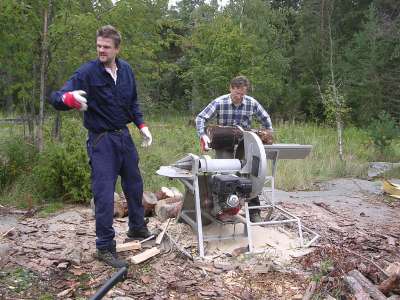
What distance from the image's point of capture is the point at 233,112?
5.40 m

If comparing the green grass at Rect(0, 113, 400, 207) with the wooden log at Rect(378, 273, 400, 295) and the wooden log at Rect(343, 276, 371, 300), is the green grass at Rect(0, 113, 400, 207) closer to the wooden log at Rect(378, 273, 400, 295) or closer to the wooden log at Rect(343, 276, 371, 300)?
the wooden log at Rect(343, 276, 371, 300)

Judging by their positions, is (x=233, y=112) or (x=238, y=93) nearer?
(x=238, y=93)

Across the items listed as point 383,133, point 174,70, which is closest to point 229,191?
point 383,133

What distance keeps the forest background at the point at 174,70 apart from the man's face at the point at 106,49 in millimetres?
2500

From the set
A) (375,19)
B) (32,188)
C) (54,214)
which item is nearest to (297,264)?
(54,214)

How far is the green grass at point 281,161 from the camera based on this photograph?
6711mm

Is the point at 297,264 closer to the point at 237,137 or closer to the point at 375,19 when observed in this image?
the point at 237,137

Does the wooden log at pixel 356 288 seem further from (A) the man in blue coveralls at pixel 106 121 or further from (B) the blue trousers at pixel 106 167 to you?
(B) the blue trousers at pixel 106 167

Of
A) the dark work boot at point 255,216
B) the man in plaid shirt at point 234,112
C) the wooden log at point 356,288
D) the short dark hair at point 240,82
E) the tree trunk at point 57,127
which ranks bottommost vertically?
the wooden log at point 356,288

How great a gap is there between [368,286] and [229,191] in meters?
1.36

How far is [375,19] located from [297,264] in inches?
844

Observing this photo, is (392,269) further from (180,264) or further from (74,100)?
(74,100)

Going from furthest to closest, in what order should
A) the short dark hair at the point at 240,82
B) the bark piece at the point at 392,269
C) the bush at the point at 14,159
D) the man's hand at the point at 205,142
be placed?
the bush at the point at 14,159 → the short dark hair at the point at 240,82 → the man's hand at the point at 205,142 → the bark piece at the point at 392,269

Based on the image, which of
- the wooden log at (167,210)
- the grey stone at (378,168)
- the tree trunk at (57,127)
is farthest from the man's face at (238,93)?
the grey stone at (378,168)
